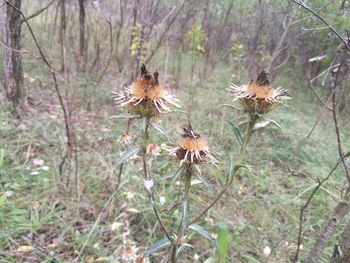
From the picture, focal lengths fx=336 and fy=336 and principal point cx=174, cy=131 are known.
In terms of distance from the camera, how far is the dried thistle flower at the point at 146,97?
0.96 meters

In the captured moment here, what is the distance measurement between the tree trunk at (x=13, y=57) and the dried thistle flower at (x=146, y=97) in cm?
221

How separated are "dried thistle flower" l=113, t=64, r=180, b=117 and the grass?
36 centimetres

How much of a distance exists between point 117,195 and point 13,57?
5.46ft

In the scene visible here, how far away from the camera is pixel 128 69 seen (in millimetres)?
4445

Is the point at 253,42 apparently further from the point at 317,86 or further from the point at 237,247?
the point at 237,247

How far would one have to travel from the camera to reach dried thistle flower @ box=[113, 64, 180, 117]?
0.96 meters

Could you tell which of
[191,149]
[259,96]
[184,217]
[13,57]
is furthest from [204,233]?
[13,57]

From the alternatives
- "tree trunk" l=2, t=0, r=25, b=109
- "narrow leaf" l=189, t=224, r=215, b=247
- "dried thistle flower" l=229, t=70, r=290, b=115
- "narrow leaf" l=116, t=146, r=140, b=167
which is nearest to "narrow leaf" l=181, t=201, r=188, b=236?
"narrow leaf" l=189, t=224, r=215, b=247

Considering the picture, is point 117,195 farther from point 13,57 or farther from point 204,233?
point 13,57

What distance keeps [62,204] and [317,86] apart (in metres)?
5.53

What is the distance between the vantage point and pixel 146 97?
0.96m

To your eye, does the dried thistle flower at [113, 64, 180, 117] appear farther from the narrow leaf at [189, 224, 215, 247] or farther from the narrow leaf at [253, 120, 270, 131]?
the narrow leaf at [189, 224, 215, 247]

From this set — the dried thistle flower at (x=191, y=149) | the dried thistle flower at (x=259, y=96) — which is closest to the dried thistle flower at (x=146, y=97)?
the dried thistle flower at (x=191, y=149)

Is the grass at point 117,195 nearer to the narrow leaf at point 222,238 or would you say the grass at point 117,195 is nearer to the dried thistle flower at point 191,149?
the narrow leaf at point 222,238
